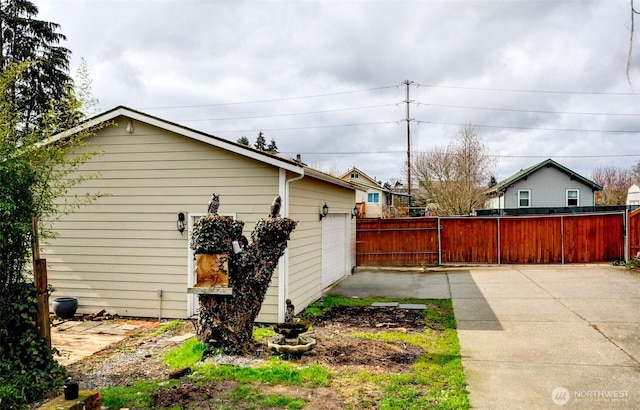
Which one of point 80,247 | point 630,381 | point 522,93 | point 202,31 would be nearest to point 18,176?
point 80,247

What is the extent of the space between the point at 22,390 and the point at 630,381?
6.28 m

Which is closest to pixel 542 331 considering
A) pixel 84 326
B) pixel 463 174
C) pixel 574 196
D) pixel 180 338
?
pixel 180 338

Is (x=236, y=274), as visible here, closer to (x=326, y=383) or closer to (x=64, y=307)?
(x=326, y=383)

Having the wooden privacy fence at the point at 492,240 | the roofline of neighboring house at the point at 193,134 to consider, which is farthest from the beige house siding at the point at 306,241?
the wooden privacy fence at the point at 492,240

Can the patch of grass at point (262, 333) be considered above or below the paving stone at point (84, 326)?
above

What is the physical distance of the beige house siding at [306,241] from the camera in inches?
305

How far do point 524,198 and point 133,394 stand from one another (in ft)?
86.8

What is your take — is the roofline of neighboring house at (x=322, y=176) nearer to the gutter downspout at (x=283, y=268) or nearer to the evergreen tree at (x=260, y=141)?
the gutter downspout at (x=283, y=268)

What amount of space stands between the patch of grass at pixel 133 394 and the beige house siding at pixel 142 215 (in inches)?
127

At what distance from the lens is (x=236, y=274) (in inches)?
212

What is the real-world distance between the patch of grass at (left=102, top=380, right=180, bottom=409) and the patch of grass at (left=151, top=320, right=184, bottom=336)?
7.43 ft

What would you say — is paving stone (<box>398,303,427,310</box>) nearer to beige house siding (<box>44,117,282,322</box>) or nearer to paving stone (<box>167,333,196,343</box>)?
Result: beige house siding (<box>44,117,282,322</box>)

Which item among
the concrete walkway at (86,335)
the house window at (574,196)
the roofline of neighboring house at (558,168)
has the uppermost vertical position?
the roofline of neighboring house at (558,168)

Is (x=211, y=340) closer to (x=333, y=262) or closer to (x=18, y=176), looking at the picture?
(x=18, y=176)
